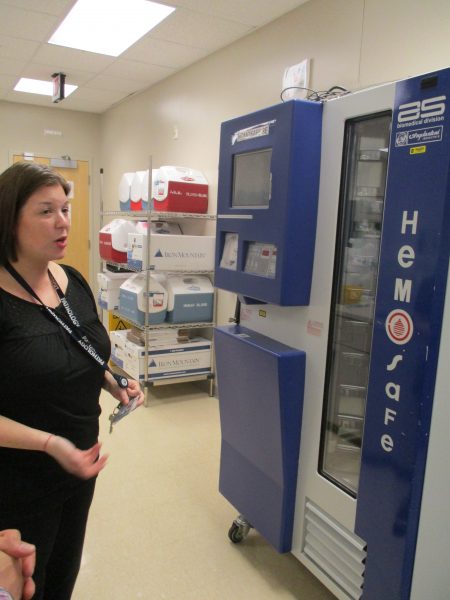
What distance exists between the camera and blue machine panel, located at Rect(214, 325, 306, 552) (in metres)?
1.80

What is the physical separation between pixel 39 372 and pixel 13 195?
46 cm

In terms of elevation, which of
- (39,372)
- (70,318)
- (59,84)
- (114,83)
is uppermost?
(114,83)

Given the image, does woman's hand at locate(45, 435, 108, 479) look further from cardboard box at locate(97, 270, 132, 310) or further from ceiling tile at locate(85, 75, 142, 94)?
ceiling tile at locate(85, 75, 142, 94)

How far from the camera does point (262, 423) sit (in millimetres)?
1927

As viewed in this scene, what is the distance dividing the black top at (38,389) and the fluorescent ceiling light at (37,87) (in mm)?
4755

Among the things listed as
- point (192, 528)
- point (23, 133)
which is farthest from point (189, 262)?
point (23, 133)

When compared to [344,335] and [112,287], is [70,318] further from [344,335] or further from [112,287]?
[112,287]

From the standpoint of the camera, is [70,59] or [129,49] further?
[70,59]

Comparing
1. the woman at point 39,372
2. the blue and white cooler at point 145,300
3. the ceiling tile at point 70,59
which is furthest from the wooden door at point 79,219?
the woman at point 39,372

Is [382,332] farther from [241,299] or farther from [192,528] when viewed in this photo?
[192,528]

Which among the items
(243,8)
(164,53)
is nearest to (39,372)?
(243,8)

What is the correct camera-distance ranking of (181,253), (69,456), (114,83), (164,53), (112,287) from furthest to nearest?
(114,83) → (112,287) → (164,53) → (181,253) → (69,456)

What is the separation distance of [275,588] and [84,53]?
13.6ft

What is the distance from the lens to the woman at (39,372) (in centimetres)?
115
